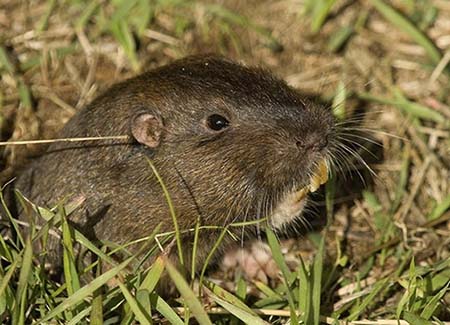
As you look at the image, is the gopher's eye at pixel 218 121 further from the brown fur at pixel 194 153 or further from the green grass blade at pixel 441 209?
the green grass blade at pixel 441 209

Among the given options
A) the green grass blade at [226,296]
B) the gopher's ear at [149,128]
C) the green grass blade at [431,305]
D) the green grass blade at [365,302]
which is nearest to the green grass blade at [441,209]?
the green grass blade at [365,302]

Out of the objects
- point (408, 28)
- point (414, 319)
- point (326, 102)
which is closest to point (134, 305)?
point (414, 319)

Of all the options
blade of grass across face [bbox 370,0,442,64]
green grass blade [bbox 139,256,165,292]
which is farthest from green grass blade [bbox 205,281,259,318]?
blade of grass across face [bbox 370,0,442,64]

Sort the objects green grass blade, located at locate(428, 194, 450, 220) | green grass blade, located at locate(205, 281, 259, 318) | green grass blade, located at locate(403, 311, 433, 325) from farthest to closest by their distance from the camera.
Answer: green grass blade, located at locate(428, 194, 450, 220) < green grass blade, located at locate(205, 281, 259, 318) < green grass blade, located at locate(403, 311, 433, 325)

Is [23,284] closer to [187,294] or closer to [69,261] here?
[69,261]

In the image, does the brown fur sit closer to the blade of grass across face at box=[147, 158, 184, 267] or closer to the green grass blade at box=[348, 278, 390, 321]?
the blade of grass across face at box=[147, 158, 184, 267]

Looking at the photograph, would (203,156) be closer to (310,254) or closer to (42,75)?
(310,254)

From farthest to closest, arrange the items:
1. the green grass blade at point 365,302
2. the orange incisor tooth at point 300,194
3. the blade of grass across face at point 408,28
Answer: the blade of grass across face at point 408,28
the orange incisor tooth at point 300,194
the green grass blade at point 365,302
